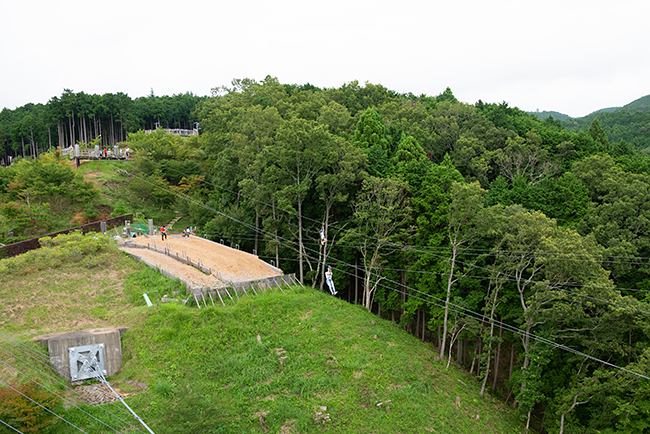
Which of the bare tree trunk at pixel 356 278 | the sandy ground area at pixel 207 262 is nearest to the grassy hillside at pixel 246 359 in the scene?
the sandy ground area at pixel 207 262

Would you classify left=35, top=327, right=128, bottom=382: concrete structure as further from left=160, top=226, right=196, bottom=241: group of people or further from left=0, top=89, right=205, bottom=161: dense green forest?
left=0, top=89, right=205, bottom=161: dense green forest

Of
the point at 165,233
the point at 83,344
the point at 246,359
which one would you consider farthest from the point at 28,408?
the point at 165,233

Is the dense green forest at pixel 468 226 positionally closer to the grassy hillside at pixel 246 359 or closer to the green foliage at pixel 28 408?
the grassy hillside at pixel 246 359

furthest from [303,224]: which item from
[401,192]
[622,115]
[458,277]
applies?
[622,115]

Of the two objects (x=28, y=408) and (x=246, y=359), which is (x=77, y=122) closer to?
(x=246, y=359)

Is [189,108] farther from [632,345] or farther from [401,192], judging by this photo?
[632,345]
